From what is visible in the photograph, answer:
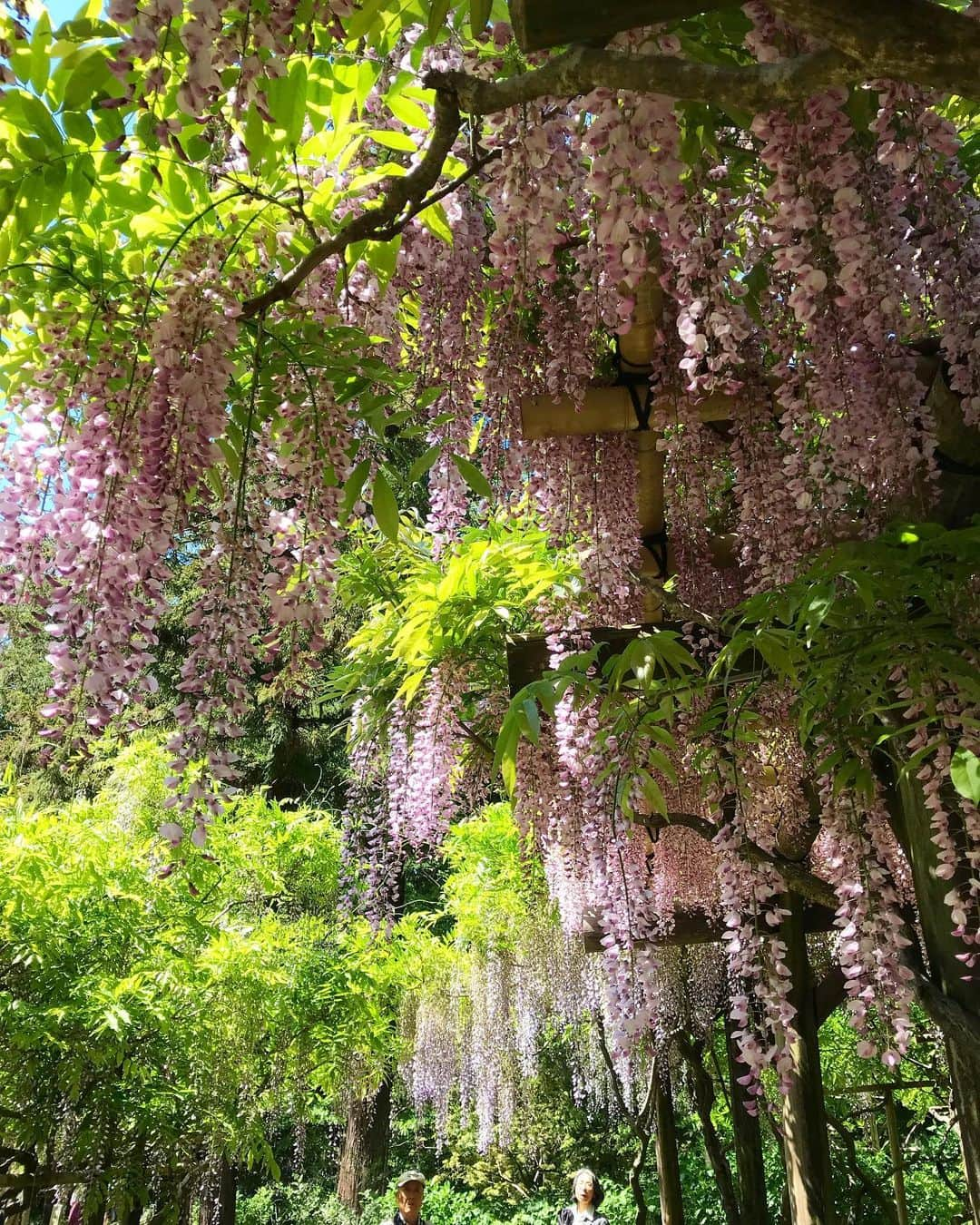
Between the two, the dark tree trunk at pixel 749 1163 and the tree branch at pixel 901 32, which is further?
the dark tree trunk at pixel 749 1163

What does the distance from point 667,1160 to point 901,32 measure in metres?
7.08

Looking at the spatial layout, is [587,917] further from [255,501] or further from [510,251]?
[510,251]

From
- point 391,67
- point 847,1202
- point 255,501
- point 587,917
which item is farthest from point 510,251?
point 847,1202

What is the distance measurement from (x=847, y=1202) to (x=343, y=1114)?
4.47 meters

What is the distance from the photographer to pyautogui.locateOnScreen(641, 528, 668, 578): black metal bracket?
10.1 ft

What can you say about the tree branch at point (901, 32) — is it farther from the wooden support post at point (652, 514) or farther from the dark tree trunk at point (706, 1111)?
the dark tree trunk at point (706, 1111)

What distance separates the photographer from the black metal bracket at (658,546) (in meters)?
3.08

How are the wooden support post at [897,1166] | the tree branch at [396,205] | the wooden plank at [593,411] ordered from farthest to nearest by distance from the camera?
the wooden support post at [897,1166] → the wooden plank at [593,411] → the tree branch at [396,205]

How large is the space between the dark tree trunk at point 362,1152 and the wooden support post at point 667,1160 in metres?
3.63

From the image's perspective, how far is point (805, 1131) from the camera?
377 centimetres

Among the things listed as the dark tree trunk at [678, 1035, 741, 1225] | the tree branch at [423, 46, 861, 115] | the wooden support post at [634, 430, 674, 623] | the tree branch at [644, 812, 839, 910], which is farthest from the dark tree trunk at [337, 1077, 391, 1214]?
the tree branch at [423, 46, 861, 115]

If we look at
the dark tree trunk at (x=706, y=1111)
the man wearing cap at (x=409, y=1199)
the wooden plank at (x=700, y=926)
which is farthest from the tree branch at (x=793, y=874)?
the dark tree trunk at (x=706, y=1111)

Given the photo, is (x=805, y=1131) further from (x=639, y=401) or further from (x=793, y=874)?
(x=639, y=401)

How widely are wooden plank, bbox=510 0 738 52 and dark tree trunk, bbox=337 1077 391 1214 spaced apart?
987 cm
